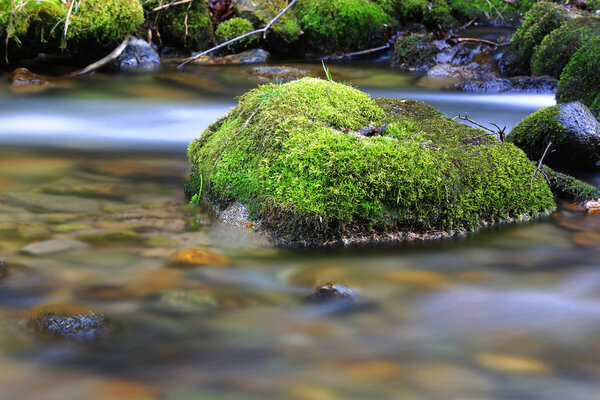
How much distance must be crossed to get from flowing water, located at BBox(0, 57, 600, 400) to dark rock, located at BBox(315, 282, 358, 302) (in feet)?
0.15

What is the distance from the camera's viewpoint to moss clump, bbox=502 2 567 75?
27.7 ft

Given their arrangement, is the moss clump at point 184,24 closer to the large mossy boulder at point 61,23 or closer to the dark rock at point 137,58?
the dark rock at point 137,58

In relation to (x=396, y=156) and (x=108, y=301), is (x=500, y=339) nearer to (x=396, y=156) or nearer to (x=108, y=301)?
(x=396, y=156)

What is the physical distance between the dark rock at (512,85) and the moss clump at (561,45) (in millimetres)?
364

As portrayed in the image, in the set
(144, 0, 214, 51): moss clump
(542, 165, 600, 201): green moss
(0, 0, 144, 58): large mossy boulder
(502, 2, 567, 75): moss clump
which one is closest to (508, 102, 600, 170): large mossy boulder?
(542, 165, 600, 201): green moss

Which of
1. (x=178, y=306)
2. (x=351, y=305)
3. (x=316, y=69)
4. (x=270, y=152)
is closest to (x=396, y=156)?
(x=270, y=152)

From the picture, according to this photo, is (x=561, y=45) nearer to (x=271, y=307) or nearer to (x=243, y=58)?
(x=243, y=58)

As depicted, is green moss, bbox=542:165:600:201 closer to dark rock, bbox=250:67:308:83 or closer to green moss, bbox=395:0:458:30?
dark rock, bbox=250:67:308:83

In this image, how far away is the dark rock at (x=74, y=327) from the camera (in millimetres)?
2371

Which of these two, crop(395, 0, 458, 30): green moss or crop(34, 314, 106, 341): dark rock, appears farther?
crop(395, 0, 458, 30): green moss

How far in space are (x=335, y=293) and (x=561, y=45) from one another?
248 inches

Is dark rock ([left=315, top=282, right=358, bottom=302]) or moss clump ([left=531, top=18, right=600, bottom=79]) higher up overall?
moss clump ([left=531, top=18, right=600, bottom=79])

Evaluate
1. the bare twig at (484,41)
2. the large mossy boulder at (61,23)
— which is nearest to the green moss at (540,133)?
the bare twig at (484,41)

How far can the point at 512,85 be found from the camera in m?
7.80
